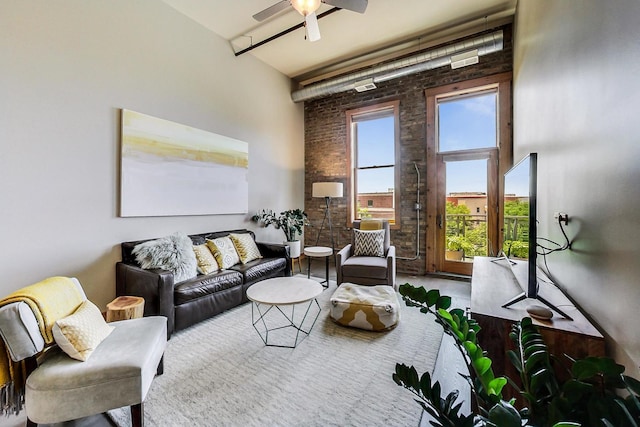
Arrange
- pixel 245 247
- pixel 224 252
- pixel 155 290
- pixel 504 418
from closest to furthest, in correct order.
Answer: pixel 504 418
pixel 155 290
pixel 224 252
pixel 245 247

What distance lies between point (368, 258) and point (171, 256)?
2532mm

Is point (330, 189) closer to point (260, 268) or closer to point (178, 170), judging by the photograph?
point (260, 268)

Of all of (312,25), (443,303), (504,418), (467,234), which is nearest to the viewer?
(504,418)

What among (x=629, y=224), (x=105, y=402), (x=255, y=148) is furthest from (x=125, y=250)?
(x=629, y=224)

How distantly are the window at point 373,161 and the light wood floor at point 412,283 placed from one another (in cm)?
117

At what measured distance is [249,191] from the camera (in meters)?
4.52

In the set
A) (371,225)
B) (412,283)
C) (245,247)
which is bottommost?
(412,283)

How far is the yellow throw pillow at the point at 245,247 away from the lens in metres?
3.66

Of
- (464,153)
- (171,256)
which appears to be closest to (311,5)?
(171,256)

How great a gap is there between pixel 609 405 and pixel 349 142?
5.10 meters

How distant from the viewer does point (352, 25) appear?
150 inches

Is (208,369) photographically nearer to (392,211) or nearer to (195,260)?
(195,260)

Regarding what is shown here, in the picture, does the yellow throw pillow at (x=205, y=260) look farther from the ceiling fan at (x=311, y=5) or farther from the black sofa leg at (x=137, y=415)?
the ceiling fan at (x=311, y=5)

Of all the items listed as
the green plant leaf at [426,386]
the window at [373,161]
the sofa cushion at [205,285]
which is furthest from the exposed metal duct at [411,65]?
the green plant leaf at [426,386]
